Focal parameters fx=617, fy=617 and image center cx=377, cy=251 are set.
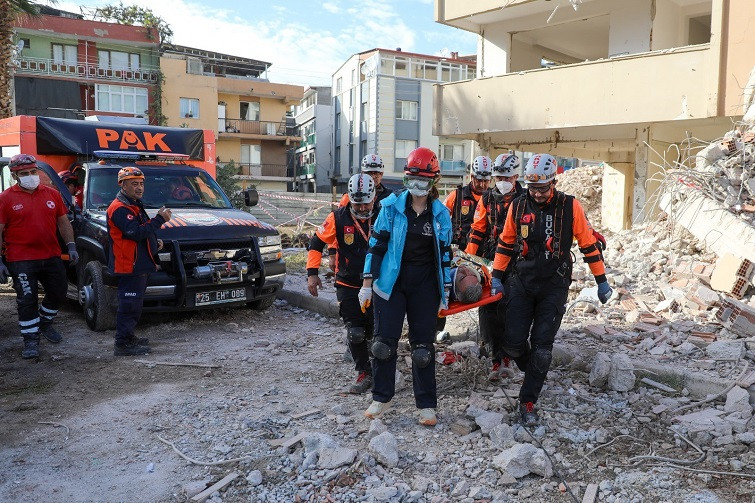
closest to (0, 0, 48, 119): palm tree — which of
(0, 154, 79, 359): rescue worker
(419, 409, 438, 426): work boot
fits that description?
(0, 154, 79, 359): rescue worker

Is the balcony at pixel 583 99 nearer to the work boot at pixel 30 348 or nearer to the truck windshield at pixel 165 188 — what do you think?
the truck windshield at pixel 165 188

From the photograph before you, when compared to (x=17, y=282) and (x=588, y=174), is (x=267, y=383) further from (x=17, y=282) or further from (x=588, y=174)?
(x=588, y=174)

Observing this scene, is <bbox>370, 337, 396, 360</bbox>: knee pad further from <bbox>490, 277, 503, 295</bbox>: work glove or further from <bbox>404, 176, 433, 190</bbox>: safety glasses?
<bbox>404, 176, 433, 190</bbox>: safety glasses

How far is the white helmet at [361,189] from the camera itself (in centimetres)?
498

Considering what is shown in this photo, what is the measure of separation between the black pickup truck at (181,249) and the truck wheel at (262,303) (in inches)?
0.5

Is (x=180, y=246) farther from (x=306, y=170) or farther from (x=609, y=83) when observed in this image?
(x=306, y=170)

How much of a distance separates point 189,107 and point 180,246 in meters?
30.8

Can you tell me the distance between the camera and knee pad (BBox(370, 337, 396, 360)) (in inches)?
173

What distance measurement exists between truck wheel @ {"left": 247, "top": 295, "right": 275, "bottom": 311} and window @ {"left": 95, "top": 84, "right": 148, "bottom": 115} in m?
29.2

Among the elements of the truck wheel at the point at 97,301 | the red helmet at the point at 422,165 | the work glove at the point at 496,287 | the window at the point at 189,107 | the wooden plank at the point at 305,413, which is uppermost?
the window at the point at 189,107

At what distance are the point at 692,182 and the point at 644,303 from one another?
2369 millimetres

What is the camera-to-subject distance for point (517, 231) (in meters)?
4.67

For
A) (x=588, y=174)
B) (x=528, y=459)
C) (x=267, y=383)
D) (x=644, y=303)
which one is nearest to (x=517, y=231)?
(x=528, y=459)

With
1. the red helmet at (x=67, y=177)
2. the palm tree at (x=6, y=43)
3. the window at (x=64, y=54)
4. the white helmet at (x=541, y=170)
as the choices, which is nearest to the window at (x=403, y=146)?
the window at (x=64, y=54)
